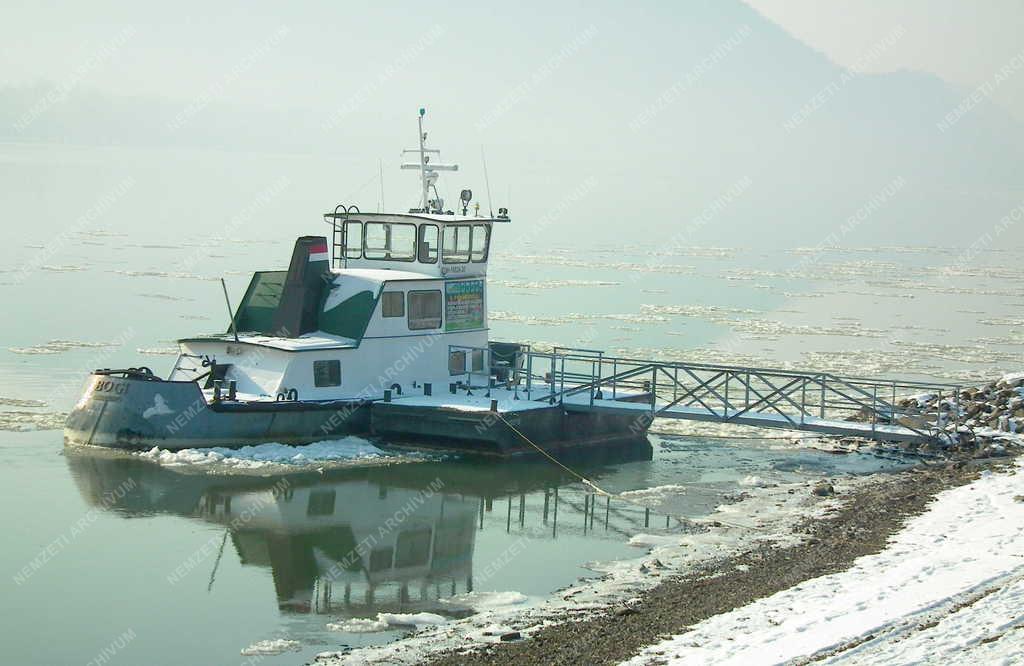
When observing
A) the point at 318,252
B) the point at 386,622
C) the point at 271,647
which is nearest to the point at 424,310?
the point at 318,252

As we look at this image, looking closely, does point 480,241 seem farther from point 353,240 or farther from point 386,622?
point 386,622

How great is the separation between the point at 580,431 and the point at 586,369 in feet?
20.5

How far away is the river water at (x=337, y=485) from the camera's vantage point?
15.7 m

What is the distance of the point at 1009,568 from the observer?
48.5 feet

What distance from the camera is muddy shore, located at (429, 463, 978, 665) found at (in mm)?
13516

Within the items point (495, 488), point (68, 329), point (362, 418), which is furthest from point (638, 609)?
point (68, 329)

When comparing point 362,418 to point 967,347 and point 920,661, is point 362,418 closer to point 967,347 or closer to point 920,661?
point 920,661

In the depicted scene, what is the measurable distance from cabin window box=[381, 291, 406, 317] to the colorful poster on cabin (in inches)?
39.4

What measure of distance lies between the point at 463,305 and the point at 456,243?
1.18 meters

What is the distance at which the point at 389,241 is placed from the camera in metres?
26.0

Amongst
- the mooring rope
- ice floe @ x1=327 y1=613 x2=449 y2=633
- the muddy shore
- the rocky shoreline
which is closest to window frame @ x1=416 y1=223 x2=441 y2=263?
the mooring rope

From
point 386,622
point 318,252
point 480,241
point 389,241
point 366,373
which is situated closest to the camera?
point 386,622

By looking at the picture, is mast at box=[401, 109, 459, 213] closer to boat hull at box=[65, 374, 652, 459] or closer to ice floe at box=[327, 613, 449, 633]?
boat hull at box=[65, 374, 652, 459]

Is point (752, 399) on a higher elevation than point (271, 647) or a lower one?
higher
